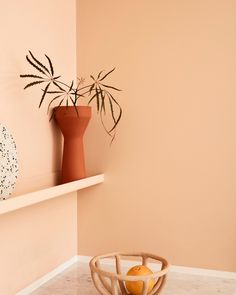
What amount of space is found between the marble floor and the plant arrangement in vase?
1.31 feet

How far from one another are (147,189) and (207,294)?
48 cm

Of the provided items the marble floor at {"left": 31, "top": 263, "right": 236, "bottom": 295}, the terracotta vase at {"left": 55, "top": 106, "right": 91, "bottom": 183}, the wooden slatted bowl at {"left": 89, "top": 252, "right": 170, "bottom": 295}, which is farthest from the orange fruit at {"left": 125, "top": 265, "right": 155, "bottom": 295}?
the terracotta vase at {"left": 55, "top": 106, "right": 91, "bottom": 183}

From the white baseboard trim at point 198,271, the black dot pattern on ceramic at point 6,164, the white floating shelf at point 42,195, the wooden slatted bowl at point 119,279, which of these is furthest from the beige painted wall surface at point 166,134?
the black dot pattern on ceramic at point 6,164

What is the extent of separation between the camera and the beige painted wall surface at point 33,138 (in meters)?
1.42

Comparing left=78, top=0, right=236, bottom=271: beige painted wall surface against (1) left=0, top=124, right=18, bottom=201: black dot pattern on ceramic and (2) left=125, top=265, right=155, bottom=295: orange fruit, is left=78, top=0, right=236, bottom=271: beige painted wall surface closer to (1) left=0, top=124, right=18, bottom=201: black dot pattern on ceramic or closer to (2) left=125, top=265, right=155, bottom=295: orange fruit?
(2) left=125, top=265, right=155, bottom=295: orange fruit

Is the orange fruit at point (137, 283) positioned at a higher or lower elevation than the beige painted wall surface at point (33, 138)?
lower

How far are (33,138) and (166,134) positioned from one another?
21.4 inches

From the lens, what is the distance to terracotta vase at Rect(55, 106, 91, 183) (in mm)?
1661

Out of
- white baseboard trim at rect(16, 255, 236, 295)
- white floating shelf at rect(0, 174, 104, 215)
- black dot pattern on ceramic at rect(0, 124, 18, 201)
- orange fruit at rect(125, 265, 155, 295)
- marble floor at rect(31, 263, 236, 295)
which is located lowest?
marble floor at rect(31, 263, 236, 295)

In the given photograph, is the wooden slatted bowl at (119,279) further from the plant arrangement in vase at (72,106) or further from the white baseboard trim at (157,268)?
the plant arrangement in vase at (72,106)

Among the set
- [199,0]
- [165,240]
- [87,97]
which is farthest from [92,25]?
[165,240]

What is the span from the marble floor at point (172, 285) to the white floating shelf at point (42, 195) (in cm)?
37

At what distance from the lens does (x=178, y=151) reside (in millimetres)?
1725

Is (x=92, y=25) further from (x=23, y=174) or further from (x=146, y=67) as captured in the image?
(x=23, y=174)
